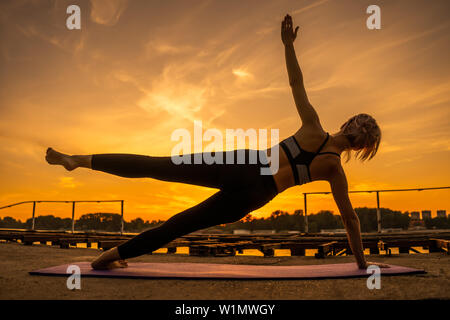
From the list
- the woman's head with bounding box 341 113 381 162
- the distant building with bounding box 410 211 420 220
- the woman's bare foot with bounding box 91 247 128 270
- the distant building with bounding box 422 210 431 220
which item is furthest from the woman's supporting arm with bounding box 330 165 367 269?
the distant building with bounding box 422 210 431 220

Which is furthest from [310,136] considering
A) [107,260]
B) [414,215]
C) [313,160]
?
[414,215]

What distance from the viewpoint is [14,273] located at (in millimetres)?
2832

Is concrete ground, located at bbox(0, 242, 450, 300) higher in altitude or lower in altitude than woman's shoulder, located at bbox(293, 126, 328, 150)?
lower

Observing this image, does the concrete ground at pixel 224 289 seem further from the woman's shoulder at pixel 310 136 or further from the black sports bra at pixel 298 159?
the woman's shoulder at pixel 310 136

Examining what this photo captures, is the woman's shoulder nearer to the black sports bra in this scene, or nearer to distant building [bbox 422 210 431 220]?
the black sports bra

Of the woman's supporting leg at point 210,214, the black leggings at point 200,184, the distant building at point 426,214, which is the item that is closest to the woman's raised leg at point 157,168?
the black leggings at point 200,184

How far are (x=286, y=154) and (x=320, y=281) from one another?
95cm

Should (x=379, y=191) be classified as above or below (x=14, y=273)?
above

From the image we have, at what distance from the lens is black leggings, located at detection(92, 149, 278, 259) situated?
2555 millimetres

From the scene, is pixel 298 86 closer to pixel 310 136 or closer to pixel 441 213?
pixel 310 136

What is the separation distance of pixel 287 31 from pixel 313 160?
1.12m

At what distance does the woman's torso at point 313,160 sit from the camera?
262 centimetres
